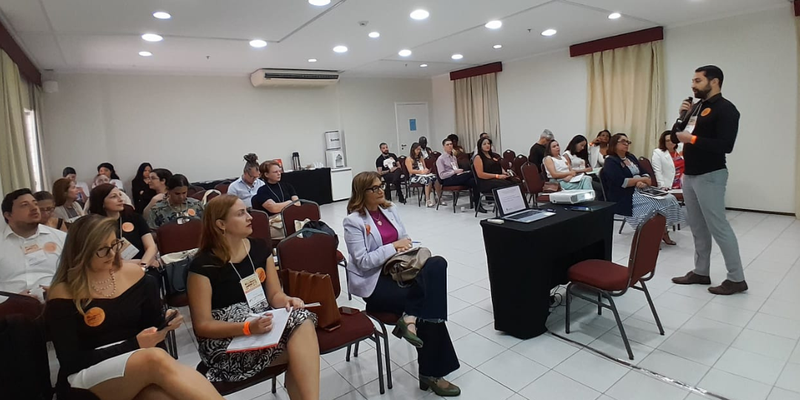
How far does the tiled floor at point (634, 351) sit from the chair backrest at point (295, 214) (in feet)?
2.61

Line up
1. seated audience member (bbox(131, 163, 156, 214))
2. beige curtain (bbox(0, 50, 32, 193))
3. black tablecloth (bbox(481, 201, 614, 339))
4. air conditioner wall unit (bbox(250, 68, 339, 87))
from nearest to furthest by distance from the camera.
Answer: black tablecloth (bbox(481, 201, 614, 339)), beige curtain (bbox(0, 50, 32, 193)), seated audience member (bbox(131, 163, 156, 214)), air conditioner wall unit (bbox(250, 68, 339, 87))

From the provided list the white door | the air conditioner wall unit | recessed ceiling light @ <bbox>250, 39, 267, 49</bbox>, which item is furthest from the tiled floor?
the white door

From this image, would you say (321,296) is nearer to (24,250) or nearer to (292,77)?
(24,250)

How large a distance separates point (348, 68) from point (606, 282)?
7.28 metres

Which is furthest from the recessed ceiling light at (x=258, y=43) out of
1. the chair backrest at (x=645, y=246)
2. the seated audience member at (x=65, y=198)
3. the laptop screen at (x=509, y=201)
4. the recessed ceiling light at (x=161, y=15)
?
the chair backrest at (x=645, y=246)

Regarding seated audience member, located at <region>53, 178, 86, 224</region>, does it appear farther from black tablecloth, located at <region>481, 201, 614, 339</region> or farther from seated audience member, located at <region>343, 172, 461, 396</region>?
black tablecloth, located at <region>481, 201, 614, 339</region>

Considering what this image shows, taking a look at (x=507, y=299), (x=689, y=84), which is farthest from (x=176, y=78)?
(x=689, y=84)

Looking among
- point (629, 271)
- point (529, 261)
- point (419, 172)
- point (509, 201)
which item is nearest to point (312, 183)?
point (419, 172)

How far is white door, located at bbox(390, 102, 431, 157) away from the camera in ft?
35.8

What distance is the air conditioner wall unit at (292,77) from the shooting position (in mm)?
8391

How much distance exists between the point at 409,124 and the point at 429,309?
30.0 feet

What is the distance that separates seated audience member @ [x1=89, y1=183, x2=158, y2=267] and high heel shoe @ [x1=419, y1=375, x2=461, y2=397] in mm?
2030

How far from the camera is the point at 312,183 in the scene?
9.25m

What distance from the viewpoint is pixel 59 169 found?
721cm
